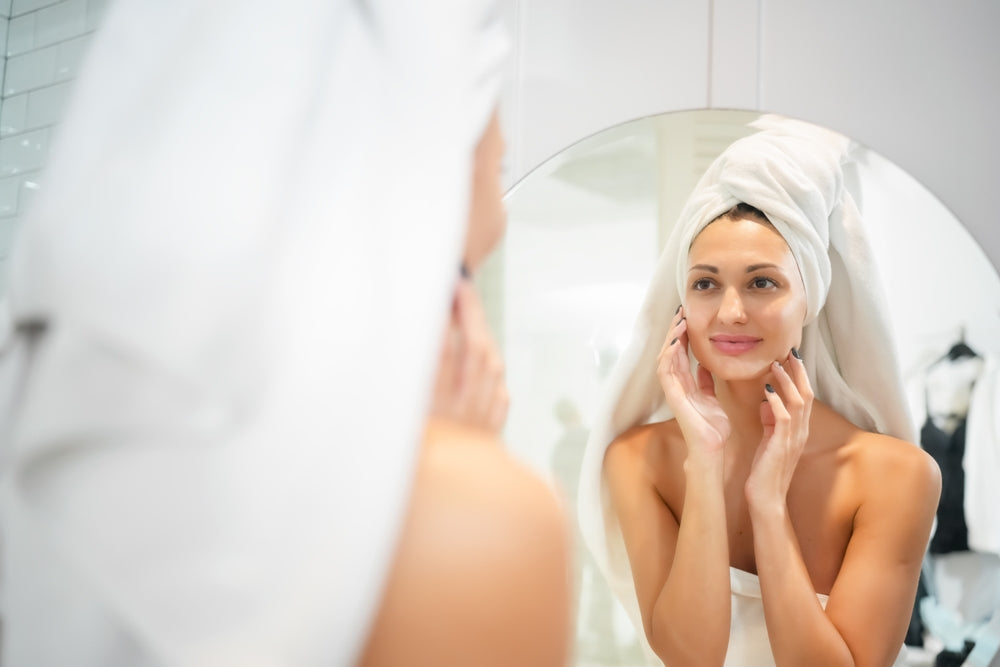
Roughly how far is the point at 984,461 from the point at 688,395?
425mm

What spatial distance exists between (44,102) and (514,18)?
3.51ft

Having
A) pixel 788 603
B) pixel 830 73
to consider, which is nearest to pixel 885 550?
pixel 788 603

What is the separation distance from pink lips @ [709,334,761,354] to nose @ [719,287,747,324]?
0.09 feet

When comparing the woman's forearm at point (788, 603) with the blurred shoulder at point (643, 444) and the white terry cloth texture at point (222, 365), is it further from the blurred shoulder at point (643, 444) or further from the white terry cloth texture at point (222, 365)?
the white terry cloth texture at point (222, 365)

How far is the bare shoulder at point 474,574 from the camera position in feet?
1.37

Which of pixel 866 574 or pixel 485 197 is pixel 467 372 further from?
pixel 866 574

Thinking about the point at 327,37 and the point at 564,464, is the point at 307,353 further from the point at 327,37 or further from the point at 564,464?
the point at 564,464

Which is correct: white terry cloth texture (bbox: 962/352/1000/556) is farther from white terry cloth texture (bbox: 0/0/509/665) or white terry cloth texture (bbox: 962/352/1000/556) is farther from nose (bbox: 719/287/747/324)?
white terry cloth texture (bbox: 0/0/509/665)

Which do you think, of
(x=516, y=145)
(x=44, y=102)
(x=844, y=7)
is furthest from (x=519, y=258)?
(x=44, y=102)

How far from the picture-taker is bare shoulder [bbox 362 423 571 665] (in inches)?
16.4

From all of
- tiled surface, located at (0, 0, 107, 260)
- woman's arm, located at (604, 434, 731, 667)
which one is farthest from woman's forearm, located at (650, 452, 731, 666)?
tiled surface, located at (0, 0, 107, 260)

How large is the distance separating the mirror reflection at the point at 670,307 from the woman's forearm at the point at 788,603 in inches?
8.0

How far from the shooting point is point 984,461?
3.94 ft

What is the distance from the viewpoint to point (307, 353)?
0.41 metres
